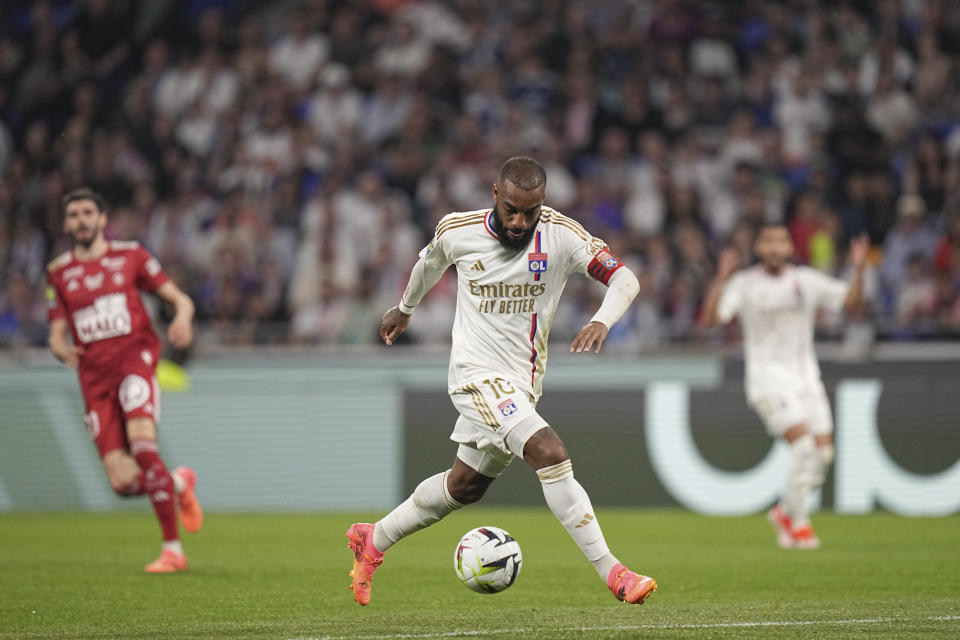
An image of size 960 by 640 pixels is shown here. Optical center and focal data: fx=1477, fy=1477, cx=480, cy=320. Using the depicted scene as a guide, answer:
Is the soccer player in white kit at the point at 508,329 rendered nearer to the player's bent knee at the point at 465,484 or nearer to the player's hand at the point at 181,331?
the player's bent knee at the point at 465,484

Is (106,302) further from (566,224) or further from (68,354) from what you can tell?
(566,224)

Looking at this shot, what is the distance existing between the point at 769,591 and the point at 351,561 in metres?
3.42

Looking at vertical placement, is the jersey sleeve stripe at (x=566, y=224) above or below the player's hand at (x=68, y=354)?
above

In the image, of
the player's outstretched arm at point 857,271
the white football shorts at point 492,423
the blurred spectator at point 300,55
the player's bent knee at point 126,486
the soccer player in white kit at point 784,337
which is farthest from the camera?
the blurred spectator at point 300,55

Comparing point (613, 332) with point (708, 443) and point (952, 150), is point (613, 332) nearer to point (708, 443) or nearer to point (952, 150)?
point (708, 443)

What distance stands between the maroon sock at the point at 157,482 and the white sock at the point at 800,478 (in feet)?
16.0

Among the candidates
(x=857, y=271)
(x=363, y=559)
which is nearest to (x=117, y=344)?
(x=363, y=559)

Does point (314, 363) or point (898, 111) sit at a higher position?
point (898, 111)

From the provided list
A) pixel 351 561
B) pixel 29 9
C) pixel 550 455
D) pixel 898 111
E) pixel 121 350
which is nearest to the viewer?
pixel 550 455

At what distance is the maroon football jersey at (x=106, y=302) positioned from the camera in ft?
33.0

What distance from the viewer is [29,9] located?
2175 centimetres

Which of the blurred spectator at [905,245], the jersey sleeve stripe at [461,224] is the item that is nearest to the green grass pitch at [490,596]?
the jersey sleeve stripe at [461,224]

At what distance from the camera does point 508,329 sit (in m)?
7.40

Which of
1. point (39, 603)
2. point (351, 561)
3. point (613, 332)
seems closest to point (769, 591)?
point (351, 561)
